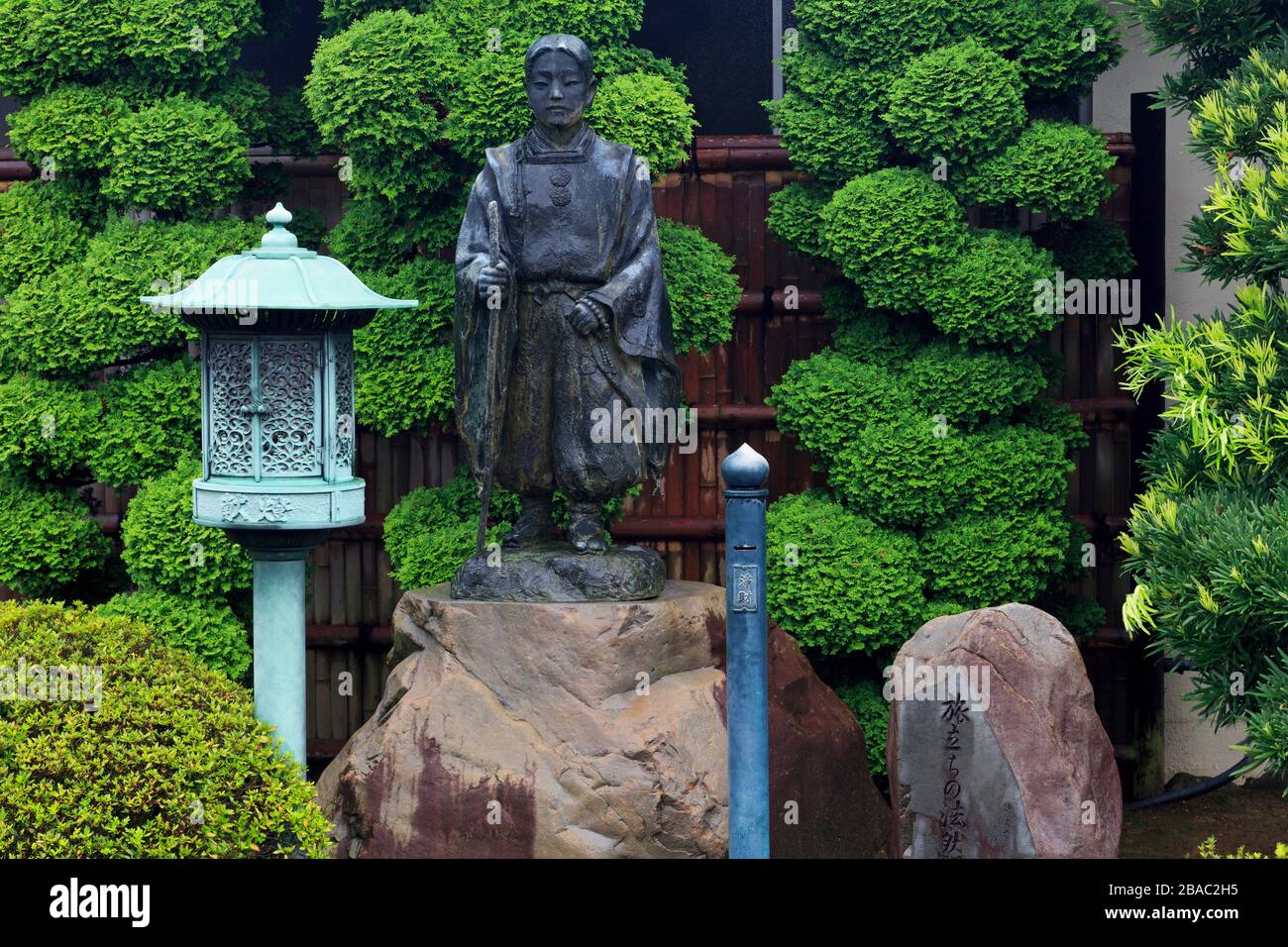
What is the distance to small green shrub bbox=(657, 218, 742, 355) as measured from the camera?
8.29 metres

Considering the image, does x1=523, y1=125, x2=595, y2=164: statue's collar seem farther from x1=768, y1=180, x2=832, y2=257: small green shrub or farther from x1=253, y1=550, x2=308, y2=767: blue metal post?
x1=253, y1=550, x2=308, y2=767: blue metal post

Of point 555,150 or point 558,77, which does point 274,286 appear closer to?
point 555,150

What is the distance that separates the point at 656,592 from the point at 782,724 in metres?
0.87

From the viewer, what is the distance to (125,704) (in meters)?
6.07

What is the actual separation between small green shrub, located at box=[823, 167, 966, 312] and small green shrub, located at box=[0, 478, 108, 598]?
395 cm

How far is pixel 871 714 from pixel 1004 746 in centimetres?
185

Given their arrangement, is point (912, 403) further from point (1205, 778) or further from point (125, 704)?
point (125, 704)

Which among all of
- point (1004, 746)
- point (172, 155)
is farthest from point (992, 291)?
point (172, 155)

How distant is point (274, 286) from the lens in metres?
6.68

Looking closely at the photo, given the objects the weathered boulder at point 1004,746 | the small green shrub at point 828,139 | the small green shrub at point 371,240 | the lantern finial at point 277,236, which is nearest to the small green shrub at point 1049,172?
the small green shrub at point 828,139

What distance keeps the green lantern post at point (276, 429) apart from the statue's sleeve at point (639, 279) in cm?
107

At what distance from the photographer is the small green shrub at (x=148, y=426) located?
8.30 metres

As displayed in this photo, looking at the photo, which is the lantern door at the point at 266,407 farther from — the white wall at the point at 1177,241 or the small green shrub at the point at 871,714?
the white wall at the point at 1177,241

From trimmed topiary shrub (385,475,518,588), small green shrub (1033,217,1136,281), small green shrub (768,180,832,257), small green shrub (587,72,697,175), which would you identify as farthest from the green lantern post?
small green shrub (1033,217,1136,281)
